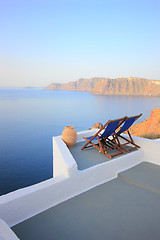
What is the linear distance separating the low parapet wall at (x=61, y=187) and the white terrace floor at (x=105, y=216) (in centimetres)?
9

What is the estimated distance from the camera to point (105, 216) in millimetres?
2072

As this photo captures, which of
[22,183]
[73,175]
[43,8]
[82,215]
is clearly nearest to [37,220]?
[82,215]

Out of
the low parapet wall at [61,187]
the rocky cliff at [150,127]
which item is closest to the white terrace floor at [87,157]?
the low parapet wall at [61,187]

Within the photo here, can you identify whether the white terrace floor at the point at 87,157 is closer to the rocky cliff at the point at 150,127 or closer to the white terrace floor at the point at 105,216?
the white terrace floor at the point at 105,216

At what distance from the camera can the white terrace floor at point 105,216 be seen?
179 cm

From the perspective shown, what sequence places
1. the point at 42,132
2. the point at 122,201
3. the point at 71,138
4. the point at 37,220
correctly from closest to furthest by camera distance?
1. the point at 37,220
2. the point at 122,201
3. the point at 71,138
4. the point at 42,132

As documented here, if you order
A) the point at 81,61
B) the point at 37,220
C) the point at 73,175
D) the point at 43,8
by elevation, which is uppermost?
the point at 43,8

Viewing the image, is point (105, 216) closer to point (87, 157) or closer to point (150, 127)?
point (87, 157)

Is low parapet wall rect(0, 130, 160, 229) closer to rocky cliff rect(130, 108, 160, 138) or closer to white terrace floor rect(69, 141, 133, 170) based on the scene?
white terrace floor rect(69, 141, 133, 170)

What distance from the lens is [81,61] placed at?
44.8 meters

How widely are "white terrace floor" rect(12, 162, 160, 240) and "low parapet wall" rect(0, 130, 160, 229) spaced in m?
0.09

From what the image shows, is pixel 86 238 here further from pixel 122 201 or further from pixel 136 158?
pixel 136 158

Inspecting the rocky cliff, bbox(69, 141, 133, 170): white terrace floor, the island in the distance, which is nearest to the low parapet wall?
bbox(69, 141, 133, 170): white terrace floor

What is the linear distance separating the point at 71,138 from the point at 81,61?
43949 millimetres
